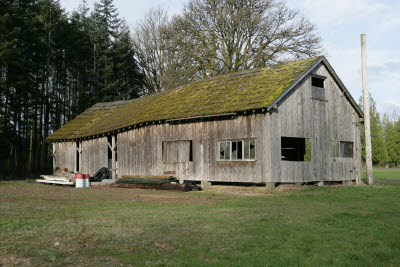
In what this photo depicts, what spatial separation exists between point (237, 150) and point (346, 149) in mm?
8540

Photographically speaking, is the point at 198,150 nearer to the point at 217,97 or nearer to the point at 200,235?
the point at 217,97

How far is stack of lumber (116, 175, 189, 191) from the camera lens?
21.6 m

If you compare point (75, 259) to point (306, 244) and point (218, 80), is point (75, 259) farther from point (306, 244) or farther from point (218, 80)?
point (218, 80)

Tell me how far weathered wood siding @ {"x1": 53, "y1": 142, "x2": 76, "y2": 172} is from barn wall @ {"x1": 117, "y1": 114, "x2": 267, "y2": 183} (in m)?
7.47

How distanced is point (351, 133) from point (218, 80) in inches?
376

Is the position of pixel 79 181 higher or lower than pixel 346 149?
lower

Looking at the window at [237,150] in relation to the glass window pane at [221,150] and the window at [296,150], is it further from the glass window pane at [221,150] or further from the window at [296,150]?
the window at [296,150]

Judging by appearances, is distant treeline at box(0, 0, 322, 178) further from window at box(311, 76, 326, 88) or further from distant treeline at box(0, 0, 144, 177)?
window at box(311, 76, 326, 88)

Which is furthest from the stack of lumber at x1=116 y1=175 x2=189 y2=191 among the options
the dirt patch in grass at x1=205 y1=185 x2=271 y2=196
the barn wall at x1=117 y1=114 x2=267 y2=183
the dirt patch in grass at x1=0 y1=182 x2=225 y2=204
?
the dirt patch in grass at x1=205 y1=185 x2=271 y2=196

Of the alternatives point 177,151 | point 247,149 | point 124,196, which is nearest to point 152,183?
point 177,151

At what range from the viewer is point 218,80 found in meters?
27.1

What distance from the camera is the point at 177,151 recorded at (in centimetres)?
2450

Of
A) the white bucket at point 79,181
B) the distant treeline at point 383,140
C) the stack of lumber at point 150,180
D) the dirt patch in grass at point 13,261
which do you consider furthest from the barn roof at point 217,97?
the distant treeline at point 383,140

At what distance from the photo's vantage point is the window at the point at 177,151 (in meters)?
23.9
